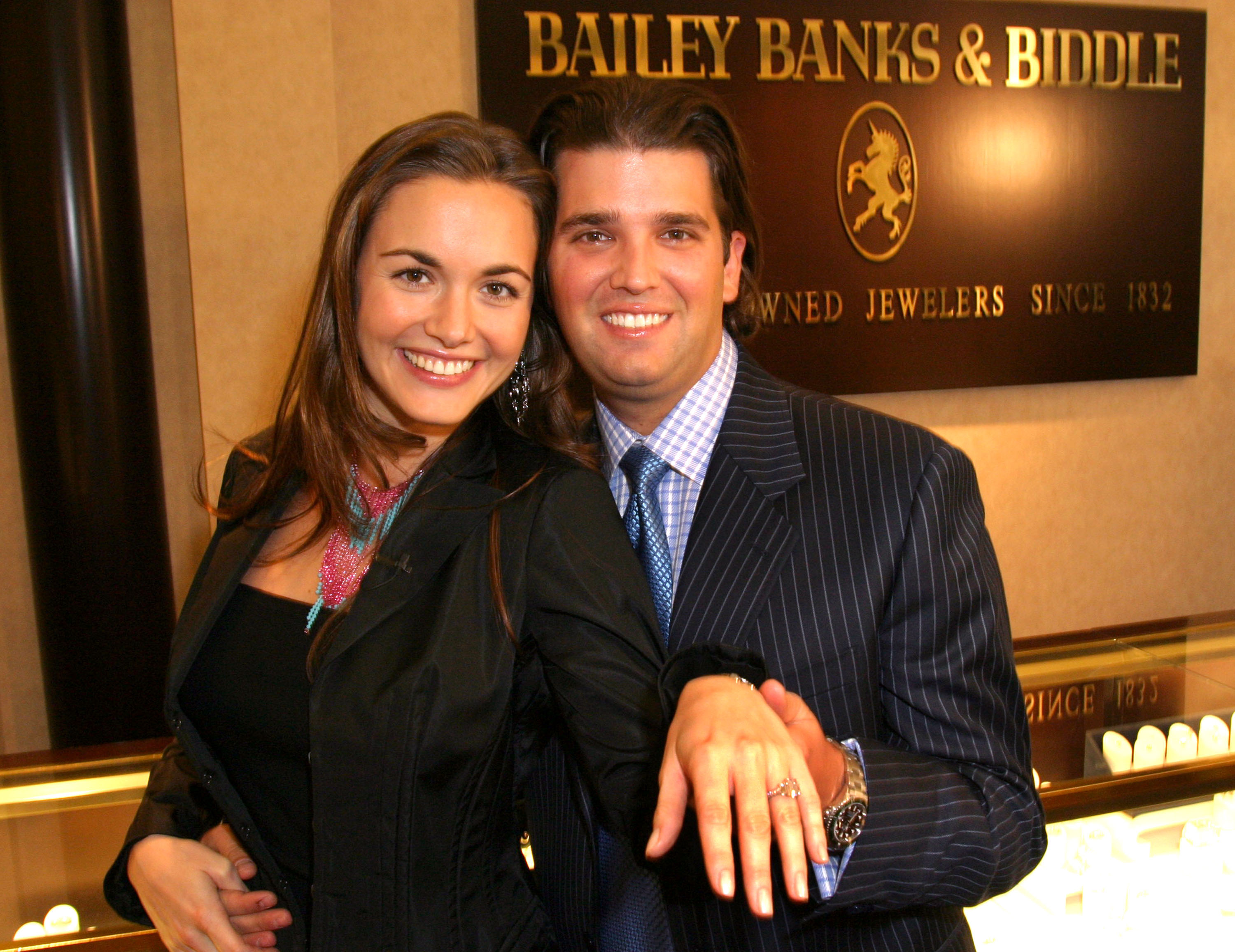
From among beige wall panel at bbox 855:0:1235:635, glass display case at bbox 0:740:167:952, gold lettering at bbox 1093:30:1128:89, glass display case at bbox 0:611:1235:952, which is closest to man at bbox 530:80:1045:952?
glass display case at bbox 0:611:1235:952

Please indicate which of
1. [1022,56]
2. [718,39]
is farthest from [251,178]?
[1022,56]

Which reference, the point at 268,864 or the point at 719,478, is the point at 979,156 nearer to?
the point at 719,478

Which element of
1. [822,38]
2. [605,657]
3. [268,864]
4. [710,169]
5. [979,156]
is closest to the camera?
[605,657]

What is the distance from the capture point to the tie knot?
1530 mm

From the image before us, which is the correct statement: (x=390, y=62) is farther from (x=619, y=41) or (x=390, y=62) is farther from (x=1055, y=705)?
(x=1055, y=705)

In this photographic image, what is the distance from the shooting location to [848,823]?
107 centimetres

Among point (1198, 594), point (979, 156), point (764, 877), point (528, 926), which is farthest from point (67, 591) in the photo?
point (1198, 594)

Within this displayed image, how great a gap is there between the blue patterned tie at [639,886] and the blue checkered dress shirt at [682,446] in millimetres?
20

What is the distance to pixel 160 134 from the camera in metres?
3.41

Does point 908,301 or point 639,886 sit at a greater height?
point 908,301

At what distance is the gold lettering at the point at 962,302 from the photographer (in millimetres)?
4215

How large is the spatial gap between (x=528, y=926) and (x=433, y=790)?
28 cm

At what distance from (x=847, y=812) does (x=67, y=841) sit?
4.19 feet

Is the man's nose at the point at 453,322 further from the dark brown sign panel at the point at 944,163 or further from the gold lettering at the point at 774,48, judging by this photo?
the gold lettering at the point at 774,48
